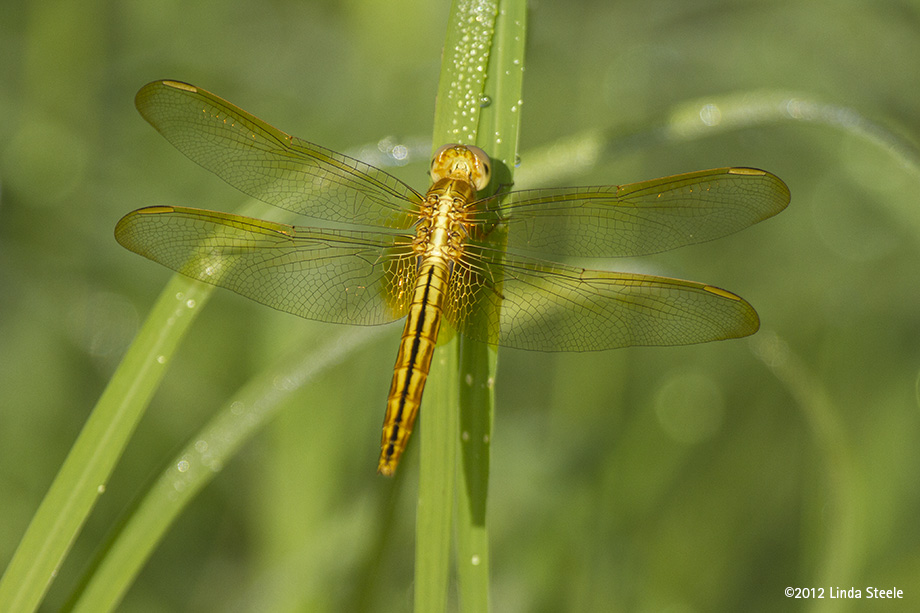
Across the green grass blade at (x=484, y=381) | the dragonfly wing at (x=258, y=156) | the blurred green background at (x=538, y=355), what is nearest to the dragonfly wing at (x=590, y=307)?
the green grass blade at (x=484, y=381)

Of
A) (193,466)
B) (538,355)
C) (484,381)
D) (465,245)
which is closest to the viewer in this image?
(484,381)

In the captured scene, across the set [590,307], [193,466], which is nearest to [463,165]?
[590,307]

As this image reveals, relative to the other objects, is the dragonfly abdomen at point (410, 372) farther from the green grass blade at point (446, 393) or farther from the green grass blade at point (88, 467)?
the green grass blade at point (88, 467)

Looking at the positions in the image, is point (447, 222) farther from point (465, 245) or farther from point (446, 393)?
point (446, 393)

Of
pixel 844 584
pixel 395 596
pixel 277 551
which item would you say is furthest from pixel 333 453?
pixel 844 584

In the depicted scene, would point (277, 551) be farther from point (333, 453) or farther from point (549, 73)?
point (549, 73)

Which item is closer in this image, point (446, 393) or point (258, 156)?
point (446, 393)

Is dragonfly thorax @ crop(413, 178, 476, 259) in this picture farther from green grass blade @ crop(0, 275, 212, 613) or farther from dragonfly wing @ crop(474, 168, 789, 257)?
green grass blade @ crop(0, 275, 212, 613)
